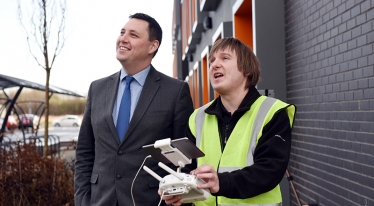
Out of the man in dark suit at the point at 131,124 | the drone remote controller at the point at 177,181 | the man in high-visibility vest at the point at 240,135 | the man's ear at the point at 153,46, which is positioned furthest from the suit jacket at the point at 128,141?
the drone remote controller at the point at 177,181

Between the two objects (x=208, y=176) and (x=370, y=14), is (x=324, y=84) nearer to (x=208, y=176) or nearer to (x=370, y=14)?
(x=370, y=14)

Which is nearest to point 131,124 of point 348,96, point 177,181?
point 177,181

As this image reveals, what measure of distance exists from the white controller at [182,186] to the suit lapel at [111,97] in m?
1.09

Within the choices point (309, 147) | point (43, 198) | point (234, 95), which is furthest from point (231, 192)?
point (43, 198)

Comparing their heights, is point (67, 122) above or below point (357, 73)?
below

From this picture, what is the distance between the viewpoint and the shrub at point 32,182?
7.16 m

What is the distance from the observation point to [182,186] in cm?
254

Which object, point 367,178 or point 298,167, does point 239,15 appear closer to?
point 298,167

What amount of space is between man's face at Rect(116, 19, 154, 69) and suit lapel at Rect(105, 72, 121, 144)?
0.74 ft

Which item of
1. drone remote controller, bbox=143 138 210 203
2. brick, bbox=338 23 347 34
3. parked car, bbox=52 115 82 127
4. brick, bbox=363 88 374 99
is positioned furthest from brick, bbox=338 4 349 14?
parked car, bbox=52 115 82 127

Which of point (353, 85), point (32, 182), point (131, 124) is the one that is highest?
point (353, 85)

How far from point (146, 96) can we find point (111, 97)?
25 centimetres

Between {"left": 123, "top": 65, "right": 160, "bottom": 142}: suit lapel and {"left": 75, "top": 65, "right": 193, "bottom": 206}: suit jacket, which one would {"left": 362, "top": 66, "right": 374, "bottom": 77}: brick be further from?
{"left": 123, "top": 65, "right": 160, "bottom": 142}: suit lapel

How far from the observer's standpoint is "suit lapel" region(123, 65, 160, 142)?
3.61m
